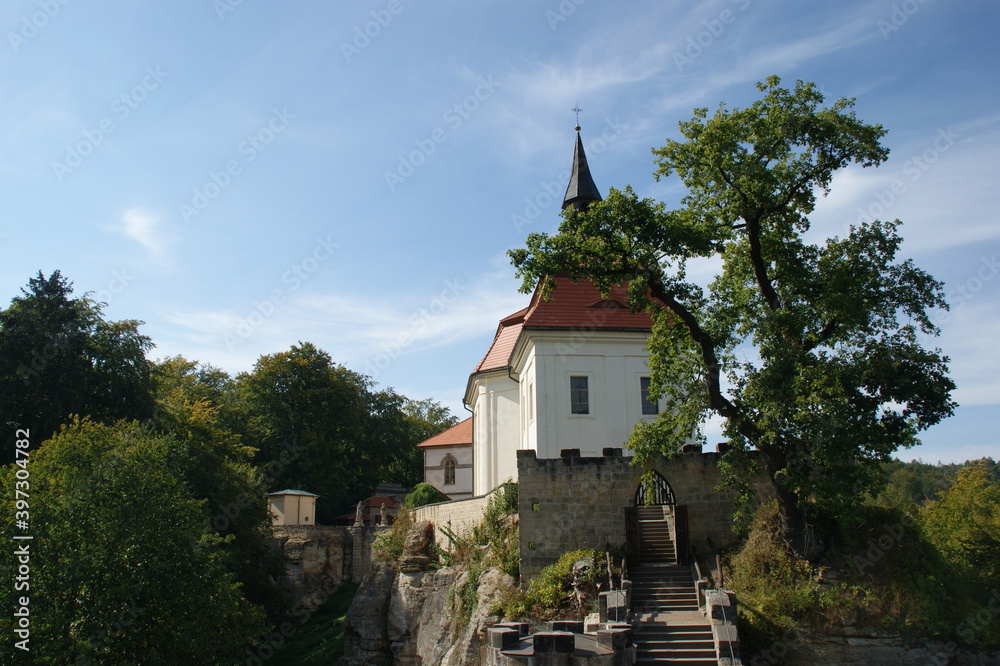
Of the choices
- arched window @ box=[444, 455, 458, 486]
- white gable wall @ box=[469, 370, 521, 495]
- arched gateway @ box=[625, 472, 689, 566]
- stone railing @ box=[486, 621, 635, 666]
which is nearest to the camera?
stone railing @ box=[486, 621, 635, 666]

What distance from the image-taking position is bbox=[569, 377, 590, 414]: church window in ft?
83.0

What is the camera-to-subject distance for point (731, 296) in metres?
17.0

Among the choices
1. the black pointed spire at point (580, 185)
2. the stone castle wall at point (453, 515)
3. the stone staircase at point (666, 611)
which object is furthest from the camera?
the black pointed spire at point (580, 185)

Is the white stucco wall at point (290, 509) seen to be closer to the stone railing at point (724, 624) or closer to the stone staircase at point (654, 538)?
the stone staircase at point (654, 538)

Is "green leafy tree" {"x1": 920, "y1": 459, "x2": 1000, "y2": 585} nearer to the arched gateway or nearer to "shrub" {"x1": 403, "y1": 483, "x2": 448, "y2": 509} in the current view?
the arched gateway

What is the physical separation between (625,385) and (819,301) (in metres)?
10.6

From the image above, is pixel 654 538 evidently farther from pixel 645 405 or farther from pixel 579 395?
pixel 579 395

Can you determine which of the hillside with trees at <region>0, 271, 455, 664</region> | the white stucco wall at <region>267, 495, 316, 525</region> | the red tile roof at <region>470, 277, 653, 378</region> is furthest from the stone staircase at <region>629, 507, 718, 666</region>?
the white stucco wall at <region>267, 495, 316, 525</region>

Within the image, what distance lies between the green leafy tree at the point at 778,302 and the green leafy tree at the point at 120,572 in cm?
1046

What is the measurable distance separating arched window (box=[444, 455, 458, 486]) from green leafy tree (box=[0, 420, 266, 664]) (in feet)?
86.6

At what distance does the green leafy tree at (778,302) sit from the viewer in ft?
48.2

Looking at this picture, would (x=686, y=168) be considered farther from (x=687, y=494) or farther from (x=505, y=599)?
(x=505, y=599)

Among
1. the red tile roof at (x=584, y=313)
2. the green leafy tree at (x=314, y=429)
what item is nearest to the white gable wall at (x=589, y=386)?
the red tile roof at (x=584, y=313)

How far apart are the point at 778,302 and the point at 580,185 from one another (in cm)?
1945
